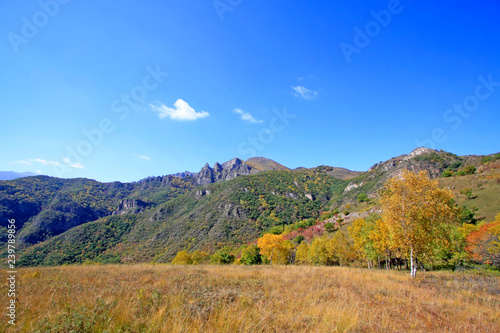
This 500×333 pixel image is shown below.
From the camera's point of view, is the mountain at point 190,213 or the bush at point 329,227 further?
the mountain at point 190,213

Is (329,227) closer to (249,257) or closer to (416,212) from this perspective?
(249,257)

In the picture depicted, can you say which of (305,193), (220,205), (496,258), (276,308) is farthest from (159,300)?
(305,193)

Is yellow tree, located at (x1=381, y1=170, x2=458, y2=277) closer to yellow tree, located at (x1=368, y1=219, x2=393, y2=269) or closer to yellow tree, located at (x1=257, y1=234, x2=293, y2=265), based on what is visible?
yellow tree, located at (x1=368, y1=219, x2=393, y2=269)

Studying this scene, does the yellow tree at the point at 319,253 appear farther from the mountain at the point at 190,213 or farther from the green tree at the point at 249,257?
the mountain at the point at 190,213

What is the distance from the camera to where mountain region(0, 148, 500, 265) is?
9156 cm

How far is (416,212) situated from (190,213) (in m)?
132

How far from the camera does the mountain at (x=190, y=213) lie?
300 ft

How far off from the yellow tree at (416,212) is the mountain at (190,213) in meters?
54.6

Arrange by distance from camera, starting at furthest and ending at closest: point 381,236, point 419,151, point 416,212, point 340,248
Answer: point 419,151 → point 340,248 → point 381,236 → point 416,212

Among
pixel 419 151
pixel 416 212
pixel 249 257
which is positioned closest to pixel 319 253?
pixel 249 257

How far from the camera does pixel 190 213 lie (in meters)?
132

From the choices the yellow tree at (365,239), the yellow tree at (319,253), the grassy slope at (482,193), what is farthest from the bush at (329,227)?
the yellow tree at (365,239)

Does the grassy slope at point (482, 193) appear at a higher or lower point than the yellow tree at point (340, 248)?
higher

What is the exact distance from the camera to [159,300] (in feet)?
16.8
